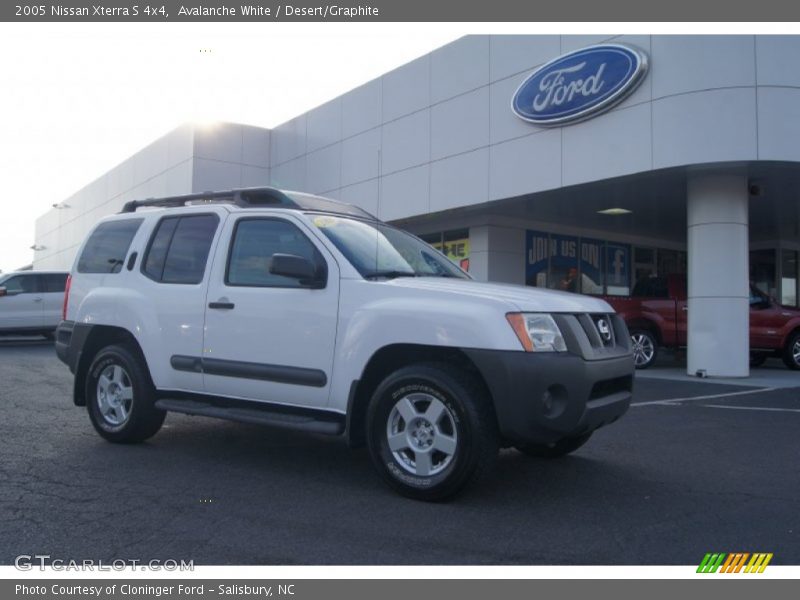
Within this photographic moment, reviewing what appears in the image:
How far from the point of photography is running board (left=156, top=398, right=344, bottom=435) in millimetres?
4910

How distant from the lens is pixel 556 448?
18.8 ft

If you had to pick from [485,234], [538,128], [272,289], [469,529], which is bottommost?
[469,529]

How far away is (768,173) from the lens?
42.0 ft

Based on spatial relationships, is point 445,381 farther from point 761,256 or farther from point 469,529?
point 761,256

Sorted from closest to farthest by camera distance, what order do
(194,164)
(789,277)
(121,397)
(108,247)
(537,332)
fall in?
1. (537,332)
2. (121,397)
3. (108,247)
4. (789,277)
5. (194,164)

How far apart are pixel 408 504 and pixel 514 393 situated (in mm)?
984

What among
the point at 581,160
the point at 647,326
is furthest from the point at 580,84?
the point at 647,326

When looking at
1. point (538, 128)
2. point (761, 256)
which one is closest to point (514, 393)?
point (538, 128)

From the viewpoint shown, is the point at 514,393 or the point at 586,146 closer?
the point at 514,393

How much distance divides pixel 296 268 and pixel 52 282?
611 inches

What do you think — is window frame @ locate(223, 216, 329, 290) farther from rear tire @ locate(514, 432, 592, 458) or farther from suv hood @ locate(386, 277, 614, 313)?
rear tire @ locate(514, 432, 592, 458)

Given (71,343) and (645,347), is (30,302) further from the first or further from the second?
(645,347)

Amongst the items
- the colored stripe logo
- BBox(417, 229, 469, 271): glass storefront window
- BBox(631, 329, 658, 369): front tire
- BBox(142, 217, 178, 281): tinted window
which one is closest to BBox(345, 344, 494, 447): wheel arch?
the colored stripe logo

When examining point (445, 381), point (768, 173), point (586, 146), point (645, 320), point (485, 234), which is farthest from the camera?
point (485, 234)
